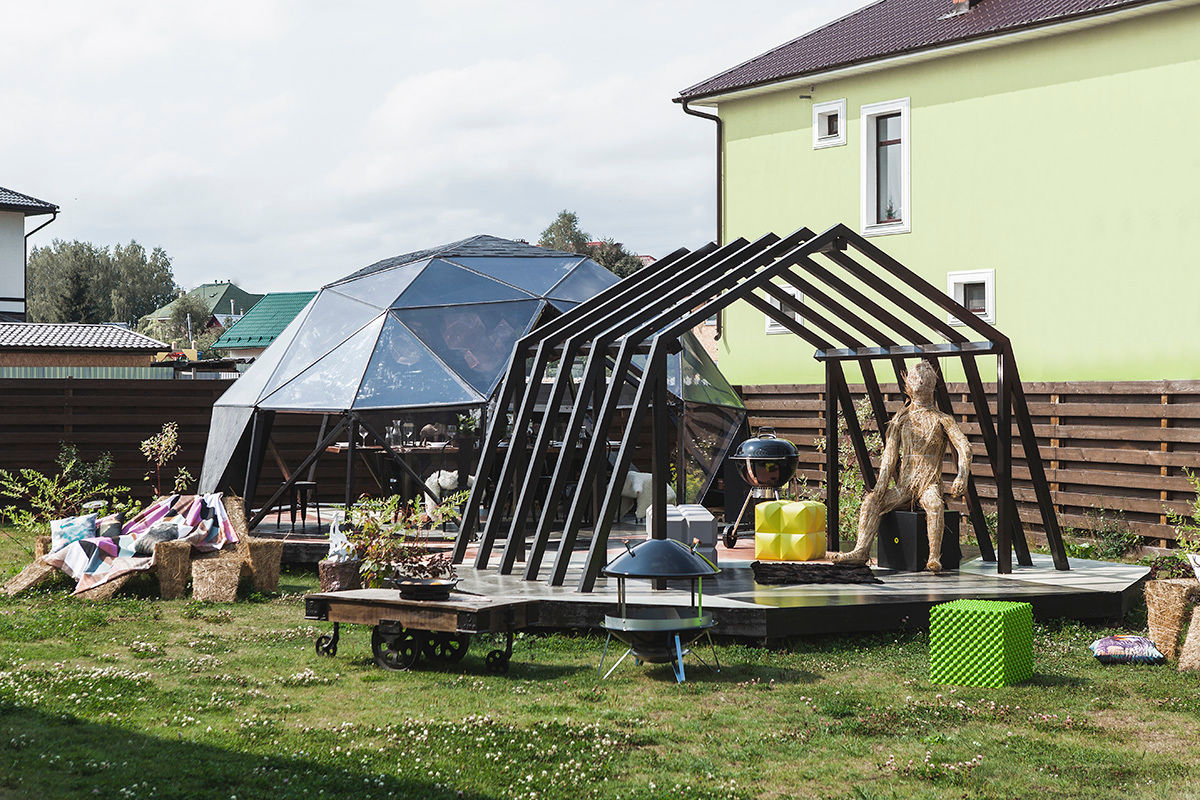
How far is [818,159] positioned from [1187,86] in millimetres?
5642

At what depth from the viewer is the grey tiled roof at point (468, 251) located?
15.1 meters

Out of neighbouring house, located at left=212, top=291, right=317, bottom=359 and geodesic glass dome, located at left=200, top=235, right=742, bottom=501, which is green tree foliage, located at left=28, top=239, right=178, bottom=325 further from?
geodesic glass dome, located at left=200, top=235, right=742, bottom=501

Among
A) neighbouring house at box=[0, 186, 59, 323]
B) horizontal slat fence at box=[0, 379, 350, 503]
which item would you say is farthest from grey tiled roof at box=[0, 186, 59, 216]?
horizontal slat fence at box=[0, 379, 350, 503]

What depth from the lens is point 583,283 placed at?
14.7 meters

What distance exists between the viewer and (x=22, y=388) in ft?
55.0

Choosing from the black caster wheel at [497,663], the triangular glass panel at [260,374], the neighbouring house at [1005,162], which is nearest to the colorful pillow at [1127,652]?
the black caster wheel at [497,663]

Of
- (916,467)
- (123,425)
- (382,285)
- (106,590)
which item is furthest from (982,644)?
(123,425)

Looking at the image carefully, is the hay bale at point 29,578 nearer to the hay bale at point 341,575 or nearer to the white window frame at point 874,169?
the hay bale at point 341,575

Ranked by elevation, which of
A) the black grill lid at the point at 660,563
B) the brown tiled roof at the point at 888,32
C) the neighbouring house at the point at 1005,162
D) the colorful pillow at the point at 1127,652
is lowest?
the colorful pillow at the point at 1127,652

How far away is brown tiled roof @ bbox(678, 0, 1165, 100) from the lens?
1566cm

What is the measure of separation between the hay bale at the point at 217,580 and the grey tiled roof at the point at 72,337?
21.8 m

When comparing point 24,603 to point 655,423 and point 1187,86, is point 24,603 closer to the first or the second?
point 655,423

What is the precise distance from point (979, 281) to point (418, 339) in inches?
312

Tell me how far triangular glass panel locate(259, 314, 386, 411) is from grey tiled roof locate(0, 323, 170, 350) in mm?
19546
